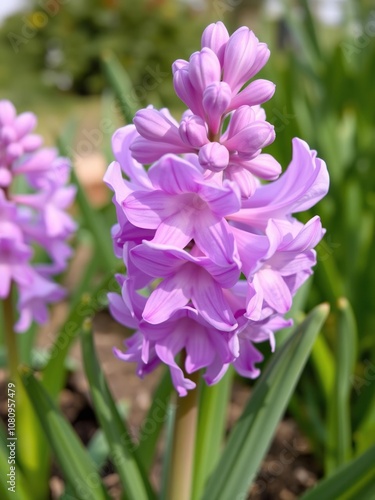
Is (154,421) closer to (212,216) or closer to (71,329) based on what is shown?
(71,329)

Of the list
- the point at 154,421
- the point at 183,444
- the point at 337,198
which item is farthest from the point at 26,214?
the point at 337,198

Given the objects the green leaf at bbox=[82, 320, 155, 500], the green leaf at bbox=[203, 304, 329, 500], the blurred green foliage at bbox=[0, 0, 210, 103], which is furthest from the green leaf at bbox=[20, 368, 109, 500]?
the blurred green foliage at bbox=[0, 0, 210, 103]

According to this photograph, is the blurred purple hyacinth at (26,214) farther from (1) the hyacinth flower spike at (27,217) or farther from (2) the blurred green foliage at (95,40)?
(2) the blurred green foliage at (95,40)

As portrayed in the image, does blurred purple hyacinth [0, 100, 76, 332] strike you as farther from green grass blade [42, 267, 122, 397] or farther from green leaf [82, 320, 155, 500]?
green leaf [82, 320, 155, 500]

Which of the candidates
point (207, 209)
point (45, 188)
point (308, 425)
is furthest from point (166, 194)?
point (308, 425)

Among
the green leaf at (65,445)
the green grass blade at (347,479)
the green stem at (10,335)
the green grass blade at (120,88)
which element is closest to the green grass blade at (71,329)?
the green stem at (10,335)

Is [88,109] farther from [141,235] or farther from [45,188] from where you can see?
[141,235]
